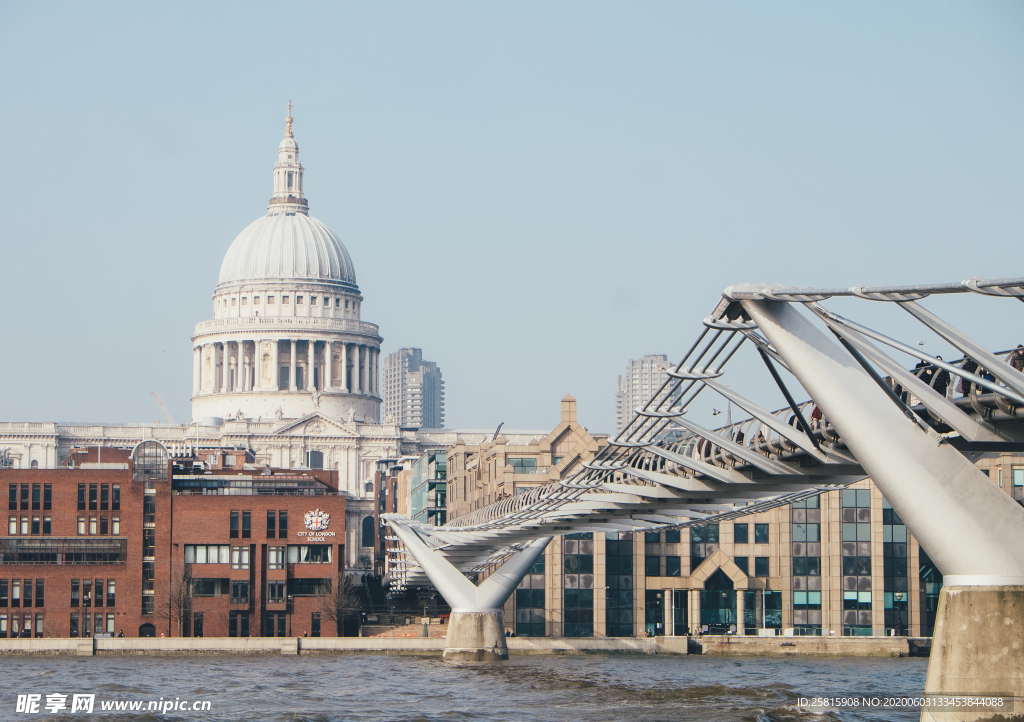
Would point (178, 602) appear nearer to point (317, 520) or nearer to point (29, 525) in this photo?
point (317, 520)

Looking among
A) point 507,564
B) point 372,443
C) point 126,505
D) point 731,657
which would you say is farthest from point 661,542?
point 372,443

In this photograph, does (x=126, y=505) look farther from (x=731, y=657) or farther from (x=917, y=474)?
(x=917, y=474)

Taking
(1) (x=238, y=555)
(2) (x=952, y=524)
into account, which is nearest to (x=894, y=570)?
(1) (x=238, y=555)

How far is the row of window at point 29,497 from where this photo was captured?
108 meters

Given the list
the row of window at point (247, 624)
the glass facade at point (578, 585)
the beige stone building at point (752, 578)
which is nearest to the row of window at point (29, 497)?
the row of window at point (247, 624)

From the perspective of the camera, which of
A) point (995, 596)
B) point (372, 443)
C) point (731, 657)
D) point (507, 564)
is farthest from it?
point (372, 443)

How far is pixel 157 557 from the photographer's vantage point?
10625cm

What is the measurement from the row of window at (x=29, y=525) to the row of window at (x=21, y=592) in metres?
3.01

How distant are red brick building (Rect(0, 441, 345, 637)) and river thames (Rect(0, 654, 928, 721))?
35.4ft

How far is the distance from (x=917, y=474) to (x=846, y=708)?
72.3 ft

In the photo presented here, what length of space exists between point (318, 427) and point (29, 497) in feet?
295

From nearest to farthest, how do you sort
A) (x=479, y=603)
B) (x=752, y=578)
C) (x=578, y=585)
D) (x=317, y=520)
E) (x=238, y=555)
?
1. (x=479, y=603)
2. (x=578, y=585)
3. (x=752, y=578)
4. (x=238, y=555)
5. (x=317, y=520)

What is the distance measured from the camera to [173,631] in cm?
10375

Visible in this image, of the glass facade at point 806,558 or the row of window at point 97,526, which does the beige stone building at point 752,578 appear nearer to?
the glass facade at point 806,558
